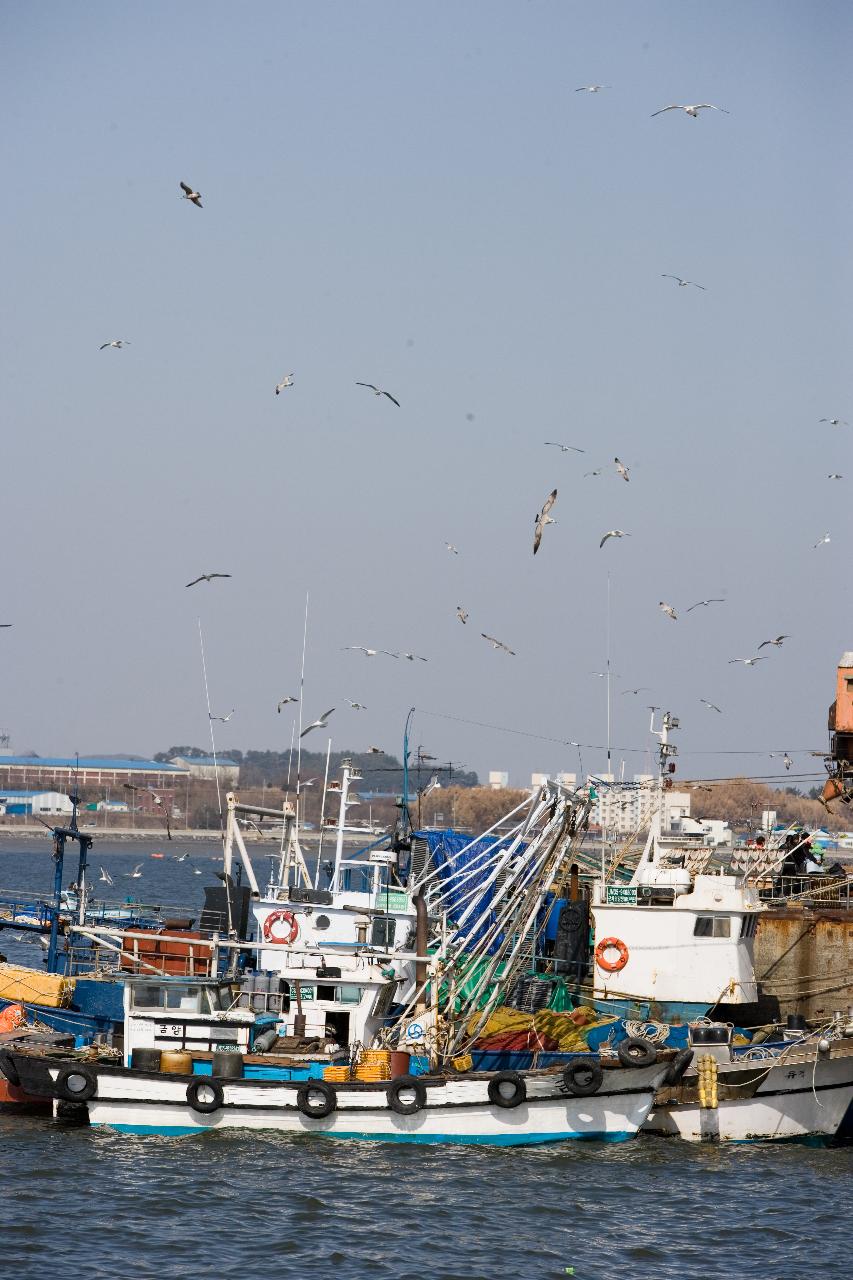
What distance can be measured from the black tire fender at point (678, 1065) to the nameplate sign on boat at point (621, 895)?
5353mm

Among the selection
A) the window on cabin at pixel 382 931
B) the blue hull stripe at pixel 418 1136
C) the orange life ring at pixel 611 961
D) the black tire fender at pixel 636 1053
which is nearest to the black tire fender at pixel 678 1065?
the black tire fender at pixel 636 1053

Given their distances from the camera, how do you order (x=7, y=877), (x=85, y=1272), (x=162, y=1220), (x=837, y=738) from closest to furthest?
(x=85, y=1272)
(x=162, y=1220)
(x=837, y=738)
(x=7, y=877)

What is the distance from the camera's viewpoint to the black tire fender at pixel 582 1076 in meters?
27.5

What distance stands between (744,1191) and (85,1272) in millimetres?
10745

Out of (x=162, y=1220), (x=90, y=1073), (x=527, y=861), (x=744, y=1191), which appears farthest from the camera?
(x=527, y=861)

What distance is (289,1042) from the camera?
94.2ft

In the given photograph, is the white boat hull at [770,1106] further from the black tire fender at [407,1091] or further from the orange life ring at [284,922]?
the orange life ring at [284,922]

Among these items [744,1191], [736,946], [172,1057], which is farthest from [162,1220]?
[736,946]

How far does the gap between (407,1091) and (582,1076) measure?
300cm

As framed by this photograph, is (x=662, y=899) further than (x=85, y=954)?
No

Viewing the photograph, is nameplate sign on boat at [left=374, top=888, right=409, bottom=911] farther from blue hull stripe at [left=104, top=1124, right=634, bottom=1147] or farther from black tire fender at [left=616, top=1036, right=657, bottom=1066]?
black tire fender at [left=616, top=1036, right=657, bottom=1066]

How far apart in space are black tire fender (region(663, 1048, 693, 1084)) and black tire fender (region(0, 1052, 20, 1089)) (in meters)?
11.5

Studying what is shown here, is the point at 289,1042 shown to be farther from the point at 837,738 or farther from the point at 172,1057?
the point at 837,738

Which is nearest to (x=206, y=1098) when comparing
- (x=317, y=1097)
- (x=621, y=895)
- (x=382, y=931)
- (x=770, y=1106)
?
(x=317, y=1097)
